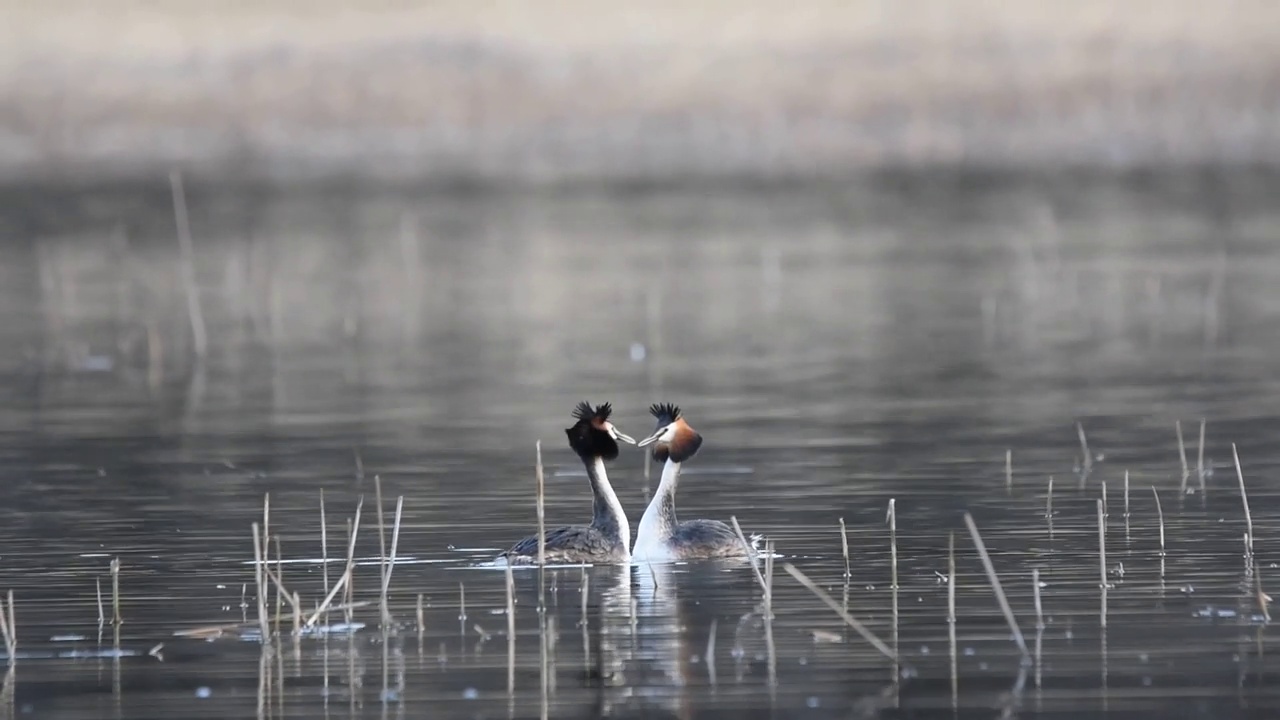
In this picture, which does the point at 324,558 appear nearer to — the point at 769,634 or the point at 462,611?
the point at 462,611

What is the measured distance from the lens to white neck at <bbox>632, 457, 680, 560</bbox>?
52.3 ft

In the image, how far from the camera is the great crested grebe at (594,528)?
51.0 ft

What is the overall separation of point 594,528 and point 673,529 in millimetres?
464

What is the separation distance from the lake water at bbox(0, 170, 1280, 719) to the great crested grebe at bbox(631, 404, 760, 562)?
1.28ft

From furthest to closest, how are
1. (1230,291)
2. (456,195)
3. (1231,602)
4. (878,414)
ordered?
(456,195) → (1230,291) → (878,414) → (1231,602)

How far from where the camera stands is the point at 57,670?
12367 mm

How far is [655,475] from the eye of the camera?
21.2 metres

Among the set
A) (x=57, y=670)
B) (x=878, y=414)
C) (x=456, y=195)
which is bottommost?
(x=57, y=670)

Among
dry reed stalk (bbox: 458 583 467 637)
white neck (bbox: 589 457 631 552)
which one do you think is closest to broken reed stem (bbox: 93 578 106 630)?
dry reed stalk (bbox: 458 583 467 637)

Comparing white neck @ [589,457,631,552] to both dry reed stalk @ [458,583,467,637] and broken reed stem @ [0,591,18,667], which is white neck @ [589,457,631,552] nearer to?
dry reed stalk @ [458,583,467,637]

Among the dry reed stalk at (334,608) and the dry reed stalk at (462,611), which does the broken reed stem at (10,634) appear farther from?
the dry reed stalk at (462,611)

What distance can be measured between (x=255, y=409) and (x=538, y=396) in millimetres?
2855

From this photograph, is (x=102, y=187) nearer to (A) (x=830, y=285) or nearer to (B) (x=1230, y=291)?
(A) (x=830, y=285)

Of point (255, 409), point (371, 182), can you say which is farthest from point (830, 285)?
point (371, 182)
